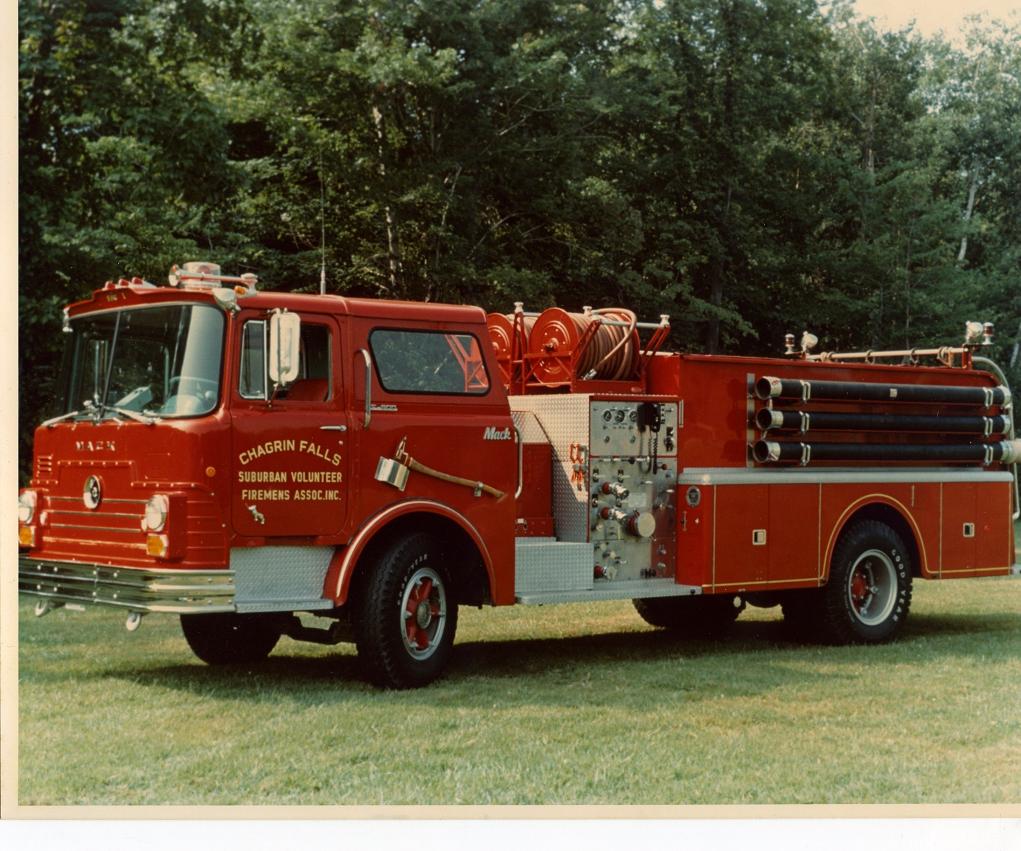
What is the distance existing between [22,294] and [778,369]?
7192 millimetres

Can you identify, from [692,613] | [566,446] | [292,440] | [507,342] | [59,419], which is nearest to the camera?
[292,440]

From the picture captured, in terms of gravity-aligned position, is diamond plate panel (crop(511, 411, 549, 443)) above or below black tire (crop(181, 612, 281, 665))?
above

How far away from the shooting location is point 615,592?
10000 mm

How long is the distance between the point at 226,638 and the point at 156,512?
206 centimetres

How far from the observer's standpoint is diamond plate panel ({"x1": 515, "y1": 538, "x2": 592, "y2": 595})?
9.61 m

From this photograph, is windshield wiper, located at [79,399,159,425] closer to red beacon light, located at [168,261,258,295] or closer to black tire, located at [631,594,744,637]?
red beacon light, located at [168,261,258,295]

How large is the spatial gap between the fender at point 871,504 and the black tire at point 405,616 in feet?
11.5

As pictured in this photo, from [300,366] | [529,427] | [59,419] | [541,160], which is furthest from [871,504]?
[541,160]

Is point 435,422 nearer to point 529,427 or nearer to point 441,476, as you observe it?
point 441,476

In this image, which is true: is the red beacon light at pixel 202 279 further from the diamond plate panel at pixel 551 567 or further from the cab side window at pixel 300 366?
the diamond plate panel at pixel 551 567

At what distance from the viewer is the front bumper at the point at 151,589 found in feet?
25.9

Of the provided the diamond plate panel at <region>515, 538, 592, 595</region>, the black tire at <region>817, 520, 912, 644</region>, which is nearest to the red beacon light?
the diamond plate panel at <region>515, 538, 592, 595</region>

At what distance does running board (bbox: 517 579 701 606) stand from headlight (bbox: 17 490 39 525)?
311cm

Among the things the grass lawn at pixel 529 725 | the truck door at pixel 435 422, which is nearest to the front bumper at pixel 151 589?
the grass lawn at pixel 529 725
